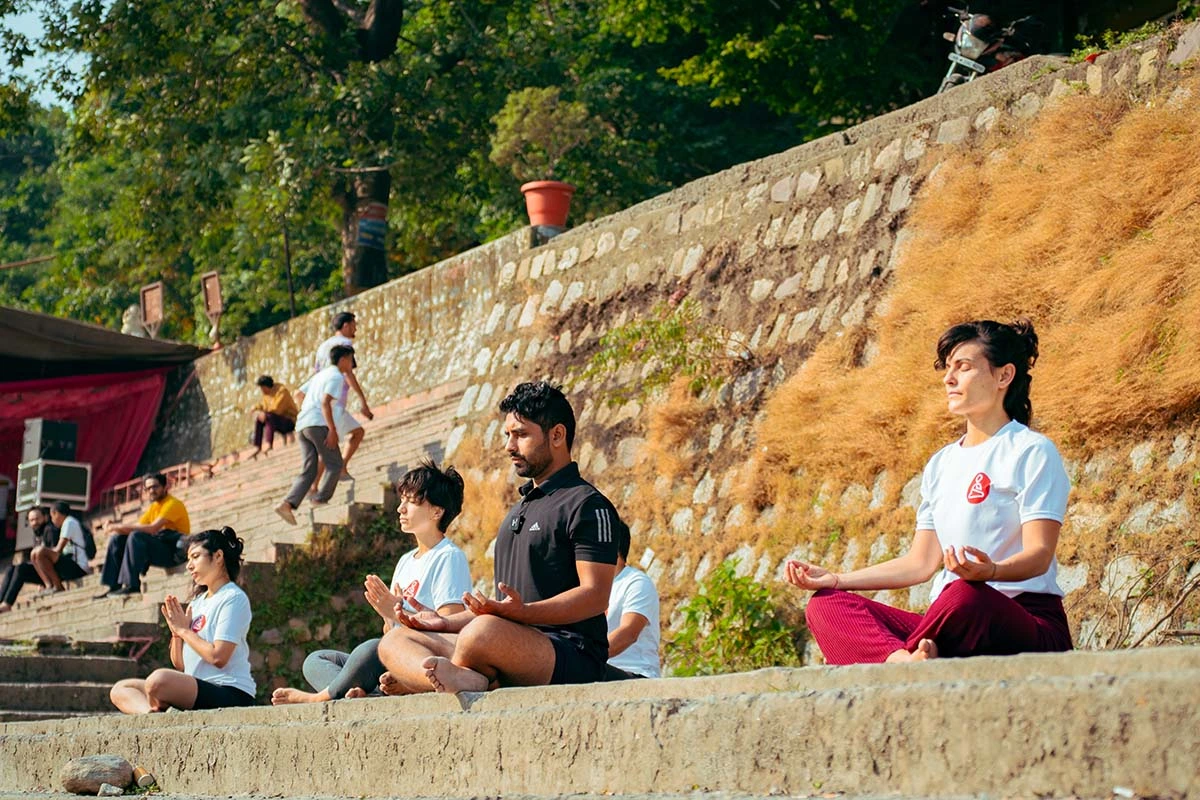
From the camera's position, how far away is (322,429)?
12.5m

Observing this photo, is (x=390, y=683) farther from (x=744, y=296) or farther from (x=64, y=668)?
(x=64, y=668)

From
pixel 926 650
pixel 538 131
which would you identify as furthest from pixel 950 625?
pixel 538 131

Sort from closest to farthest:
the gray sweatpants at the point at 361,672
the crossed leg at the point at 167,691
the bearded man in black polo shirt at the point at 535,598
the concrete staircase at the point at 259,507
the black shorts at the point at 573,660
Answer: the bearded man in black polo shirt at the point at 535,598
the black shorts at the point at 573,660
the gray sweatpants at the point at 361,672
the crossed leg at the point at 167,691
the concrete staircase at the point at 259,507

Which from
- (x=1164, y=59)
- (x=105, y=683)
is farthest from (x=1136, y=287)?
(x=105, y=683)

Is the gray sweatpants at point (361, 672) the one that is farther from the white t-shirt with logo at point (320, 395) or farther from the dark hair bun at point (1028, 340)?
the white t-shirt with logo at point (320, 395)

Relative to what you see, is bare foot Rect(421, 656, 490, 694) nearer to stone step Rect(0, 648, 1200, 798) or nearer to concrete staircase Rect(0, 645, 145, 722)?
stone step Rect(0, 648, 1200, 798)

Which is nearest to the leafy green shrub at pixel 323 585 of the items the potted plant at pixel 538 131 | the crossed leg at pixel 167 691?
the crossed leg at pixel 167 691

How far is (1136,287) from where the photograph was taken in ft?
24.7

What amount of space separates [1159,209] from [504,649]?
4457 mm

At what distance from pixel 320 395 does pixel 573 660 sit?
7.96 meters

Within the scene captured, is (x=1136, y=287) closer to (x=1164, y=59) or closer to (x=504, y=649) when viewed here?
(x=1164, y=59)

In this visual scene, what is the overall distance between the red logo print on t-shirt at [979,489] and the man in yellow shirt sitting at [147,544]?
8904 mm

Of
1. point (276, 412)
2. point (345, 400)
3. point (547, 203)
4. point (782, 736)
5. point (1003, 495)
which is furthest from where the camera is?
point (276, 412)

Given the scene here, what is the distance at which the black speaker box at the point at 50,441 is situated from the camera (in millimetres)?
19469
